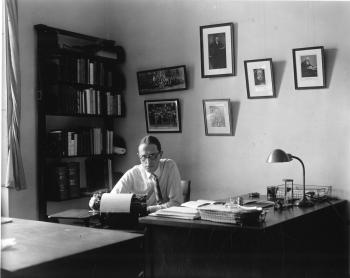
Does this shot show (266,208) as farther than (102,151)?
No

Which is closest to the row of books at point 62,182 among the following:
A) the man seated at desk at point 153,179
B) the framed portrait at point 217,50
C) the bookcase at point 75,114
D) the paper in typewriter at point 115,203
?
the bookcase at point 75,114

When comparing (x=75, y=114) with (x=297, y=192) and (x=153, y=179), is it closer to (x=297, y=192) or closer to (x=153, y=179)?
(x=153, y=179)

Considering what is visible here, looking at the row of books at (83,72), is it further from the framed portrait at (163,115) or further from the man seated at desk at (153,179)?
the man seated at desk at (153,179)

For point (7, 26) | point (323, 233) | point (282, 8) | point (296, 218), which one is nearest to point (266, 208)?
point (296, 218)

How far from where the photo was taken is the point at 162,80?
5152 mm

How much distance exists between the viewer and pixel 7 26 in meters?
4.41

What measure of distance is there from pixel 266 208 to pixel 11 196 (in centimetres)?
249

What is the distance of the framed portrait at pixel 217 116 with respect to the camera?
15.3 ft

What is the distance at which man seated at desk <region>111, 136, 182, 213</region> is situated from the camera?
3.93 m

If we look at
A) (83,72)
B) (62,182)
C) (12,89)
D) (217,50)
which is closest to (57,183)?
(62,182)

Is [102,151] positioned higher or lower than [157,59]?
lower

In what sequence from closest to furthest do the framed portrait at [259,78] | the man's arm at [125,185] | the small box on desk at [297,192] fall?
the small box on desk at [297,192], the man's arm at [125,185], the framed portrait at [259,78]

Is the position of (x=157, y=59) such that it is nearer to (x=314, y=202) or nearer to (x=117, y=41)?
(x=117, y=41)

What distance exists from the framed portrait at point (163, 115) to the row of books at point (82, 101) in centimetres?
40
